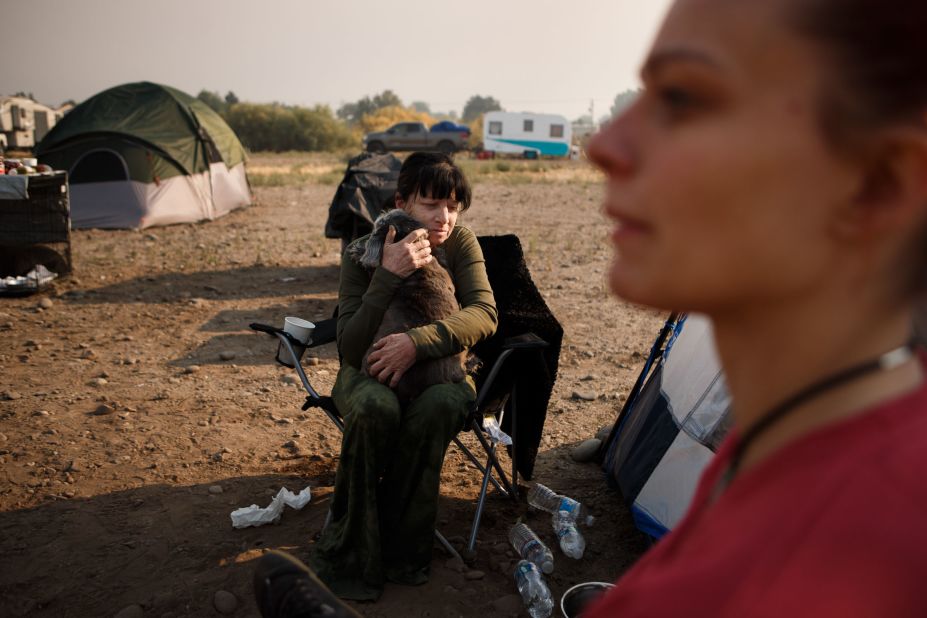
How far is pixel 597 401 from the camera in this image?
4.62m

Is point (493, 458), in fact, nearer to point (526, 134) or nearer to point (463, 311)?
point (463, 311)

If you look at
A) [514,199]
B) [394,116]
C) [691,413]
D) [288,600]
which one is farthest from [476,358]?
[394,116]

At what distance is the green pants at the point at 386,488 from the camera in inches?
110

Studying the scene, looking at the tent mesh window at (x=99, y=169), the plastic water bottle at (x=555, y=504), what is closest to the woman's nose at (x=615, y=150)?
the plastic water bottle at (x=555, y=504)

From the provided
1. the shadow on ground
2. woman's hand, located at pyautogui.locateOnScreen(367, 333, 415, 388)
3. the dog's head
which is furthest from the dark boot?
the shadow on ground

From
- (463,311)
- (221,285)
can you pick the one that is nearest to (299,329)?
(463,311)

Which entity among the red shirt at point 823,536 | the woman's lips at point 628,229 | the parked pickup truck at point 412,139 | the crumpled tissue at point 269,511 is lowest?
the crumpled tissue at point 269,511

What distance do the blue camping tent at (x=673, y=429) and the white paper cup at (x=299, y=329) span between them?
5.22 ft

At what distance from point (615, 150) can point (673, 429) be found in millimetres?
2425

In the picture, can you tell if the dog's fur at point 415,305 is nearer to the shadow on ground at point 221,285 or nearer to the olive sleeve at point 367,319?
the olive sleeve at point 367,319

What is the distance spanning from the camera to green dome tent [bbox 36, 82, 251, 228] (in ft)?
33.2

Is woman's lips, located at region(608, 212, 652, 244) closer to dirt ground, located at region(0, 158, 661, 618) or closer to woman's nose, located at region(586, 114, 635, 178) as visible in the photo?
woman's nose, located at region(586, 114, 635, 178)

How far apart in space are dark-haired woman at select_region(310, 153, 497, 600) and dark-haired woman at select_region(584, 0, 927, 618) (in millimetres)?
2114

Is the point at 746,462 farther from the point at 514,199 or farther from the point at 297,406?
the point at 514,199
